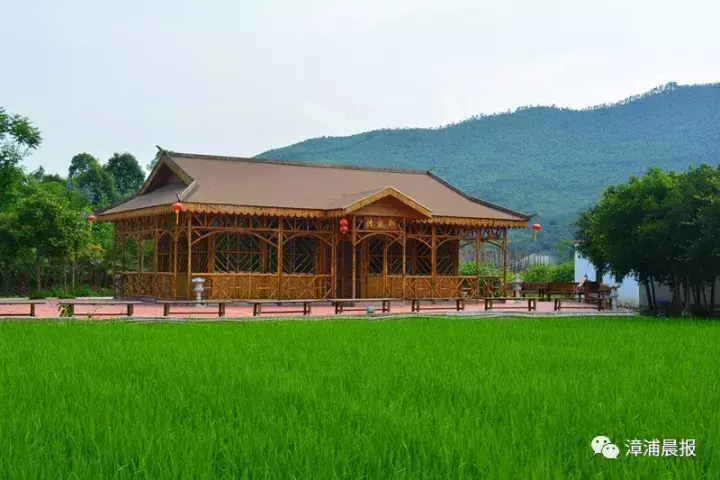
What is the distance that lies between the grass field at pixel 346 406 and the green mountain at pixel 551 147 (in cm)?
6136

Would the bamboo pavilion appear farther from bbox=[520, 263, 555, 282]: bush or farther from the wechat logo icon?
the wechat logo icon

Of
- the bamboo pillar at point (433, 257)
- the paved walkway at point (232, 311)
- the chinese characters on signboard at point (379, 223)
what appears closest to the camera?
the paved walkway at point (232, 311)

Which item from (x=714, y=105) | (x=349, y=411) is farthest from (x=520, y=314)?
(x=714, y=105)

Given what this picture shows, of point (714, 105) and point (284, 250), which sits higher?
point (714, 105)

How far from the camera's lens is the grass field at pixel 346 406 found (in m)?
4.67

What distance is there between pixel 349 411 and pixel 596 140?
297 feet

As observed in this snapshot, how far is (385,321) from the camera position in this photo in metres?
16.4

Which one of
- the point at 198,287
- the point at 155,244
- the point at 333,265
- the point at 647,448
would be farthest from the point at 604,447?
the point at 155,244

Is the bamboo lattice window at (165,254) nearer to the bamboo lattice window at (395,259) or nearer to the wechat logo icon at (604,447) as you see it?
the bamboo lattice window at (395,259)

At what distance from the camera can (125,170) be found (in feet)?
141

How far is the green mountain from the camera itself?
7838cm

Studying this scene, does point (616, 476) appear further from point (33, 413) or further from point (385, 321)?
point (385, 321)

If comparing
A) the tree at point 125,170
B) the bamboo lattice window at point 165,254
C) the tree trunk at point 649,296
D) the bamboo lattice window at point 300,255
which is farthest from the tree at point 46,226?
the tree at point 125,170

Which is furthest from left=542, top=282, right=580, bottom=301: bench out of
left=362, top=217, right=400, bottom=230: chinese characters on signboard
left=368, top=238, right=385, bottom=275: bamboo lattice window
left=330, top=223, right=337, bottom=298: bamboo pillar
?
left=330, top=223, right=337, bottom=298: bamboo pillar
